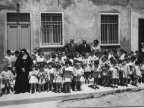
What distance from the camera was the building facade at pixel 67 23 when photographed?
498 inches

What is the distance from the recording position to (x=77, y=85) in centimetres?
1058

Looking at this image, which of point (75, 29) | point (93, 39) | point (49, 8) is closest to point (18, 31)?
point (49, 8)

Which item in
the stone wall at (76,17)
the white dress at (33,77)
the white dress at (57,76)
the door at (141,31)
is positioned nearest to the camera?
the white dress at (33,77)

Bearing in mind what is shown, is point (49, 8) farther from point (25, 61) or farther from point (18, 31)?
point (25, 61)

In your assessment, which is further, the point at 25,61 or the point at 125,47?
the point at 125,47

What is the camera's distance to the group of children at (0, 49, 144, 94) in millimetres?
9938

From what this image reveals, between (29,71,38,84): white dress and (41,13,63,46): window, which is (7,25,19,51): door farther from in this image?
(29,71,38,84): white dress

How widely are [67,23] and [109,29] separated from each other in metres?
2.68

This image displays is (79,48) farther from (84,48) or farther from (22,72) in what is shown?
(22,72)

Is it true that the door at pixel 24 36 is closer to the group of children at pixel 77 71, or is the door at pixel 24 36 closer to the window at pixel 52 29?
the window at pixel 52 29

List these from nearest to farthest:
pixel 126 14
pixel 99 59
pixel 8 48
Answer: pixel 99 59 → pixel 8 48 → pixel 126 14

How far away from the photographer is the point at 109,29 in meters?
14.5

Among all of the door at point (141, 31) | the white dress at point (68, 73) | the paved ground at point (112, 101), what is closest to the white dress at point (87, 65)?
the white dress at point (68, 73)

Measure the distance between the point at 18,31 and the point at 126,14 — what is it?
6279 mm
